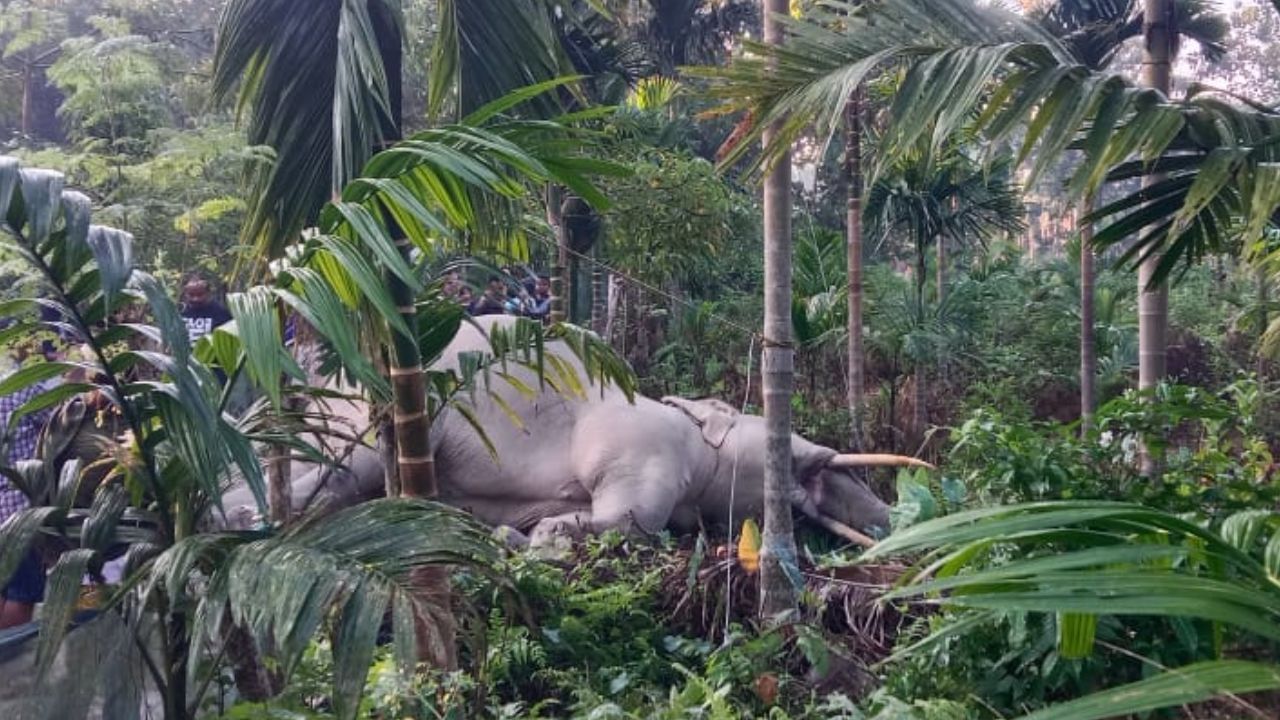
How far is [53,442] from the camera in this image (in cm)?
305

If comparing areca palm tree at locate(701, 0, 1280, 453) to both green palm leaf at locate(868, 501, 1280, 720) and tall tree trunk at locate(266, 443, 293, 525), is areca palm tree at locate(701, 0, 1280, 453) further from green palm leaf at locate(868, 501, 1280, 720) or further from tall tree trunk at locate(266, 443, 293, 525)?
tall tree trunk at locate(266, 443, 293, 525)

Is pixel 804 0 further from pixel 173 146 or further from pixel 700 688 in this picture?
pixel 700 688

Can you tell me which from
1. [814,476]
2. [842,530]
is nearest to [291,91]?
[842,530]

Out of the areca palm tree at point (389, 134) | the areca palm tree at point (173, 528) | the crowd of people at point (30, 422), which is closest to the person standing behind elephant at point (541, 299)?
the crowd of people at point (30, 422)

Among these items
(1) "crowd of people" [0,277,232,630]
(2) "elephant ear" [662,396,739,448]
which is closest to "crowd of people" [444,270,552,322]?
(2) "elephant ear" [662,396,739,448]

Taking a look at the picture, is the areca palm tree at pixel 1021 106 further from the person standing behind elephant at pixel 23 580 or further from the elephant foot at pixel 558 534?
the person standing behind elephant at pixel 23 580

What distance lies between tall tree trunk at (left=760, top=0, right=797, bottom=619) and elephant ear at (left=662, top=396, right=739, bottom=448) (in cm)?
255

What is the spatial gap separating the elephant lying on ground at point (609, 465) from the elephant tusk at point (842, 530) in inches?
0.5

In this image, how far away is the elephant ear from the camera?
22.6ft

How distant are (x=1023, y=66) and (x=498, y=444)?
14.8 ft

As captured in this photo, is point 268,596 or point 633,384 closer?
point 268,596

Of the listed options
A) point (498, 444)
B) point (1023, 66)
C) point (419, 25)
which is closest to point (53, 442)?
point (1023, 66)

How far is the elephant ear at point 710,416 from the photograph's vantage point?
6.88m

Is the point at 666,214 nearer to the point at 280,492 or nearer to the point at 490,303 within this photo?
the point at 490,303
